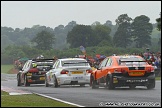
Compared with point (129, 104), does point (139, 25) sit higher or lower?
higher

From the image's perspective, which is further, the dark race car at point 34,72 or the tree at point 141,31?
the tree at point 141,31

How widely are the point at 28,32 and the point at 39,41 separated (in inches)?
3134

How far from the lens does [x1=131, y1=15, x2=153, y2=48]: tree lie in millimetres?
77062

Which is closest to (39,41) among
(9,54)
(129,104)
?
(9,54)

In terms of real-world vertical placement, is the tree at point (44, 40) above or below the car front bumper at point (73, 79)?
above

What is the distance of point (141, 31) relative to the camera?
255ft

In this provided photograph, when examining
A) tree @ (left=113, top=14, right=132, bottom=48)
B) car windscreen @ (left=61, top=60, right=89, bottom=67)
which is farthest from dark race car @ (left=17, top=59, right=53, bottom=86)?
tree @ (left=113, top=14, right=132, bottom=48)

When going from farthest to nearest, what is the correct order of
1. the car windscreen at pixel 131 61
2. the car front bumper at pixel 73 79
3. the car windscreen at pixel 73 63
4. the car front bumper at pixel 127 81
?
the car windscreen at pixel 73 63, the car front bumper at pixel 73 79, the car windscreen at pixel 131 61, the car front bumper at pixel 127 81

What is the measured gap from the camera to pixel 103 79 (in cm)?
2142

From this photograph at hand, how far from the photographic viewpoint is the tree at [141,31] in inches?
3034

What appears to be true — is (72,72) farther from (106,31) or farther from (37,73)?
(106,31)

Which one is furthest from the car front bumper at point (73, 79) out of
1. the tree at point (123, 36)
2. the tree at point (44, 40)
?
the tree at point (44, 40)

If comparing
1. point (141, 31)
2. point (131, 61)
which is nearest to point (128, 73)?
point (131, 61)

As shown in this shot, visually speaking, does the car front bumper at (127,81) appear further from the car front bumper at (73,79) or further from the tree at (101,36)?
the tree at (101,36)
